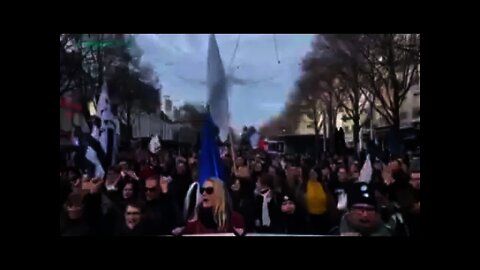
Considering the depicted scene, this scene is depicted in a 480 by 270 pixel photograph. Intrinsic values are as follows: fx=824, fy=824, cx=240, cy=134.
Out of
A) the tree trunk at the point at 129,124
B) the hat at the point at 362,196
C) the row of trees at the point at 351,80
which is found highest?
the row of trees at the point at 351,80

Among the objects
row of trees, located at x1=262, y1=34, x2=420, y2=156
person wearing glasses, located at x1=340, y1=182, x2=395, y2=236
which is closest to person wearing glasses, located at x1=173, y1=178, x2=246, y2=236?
row of trees, located at x1=262, y1=34, x2=420, y2=156

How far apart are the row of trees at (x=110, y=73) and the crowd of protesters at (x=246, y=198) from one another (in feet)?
1.53

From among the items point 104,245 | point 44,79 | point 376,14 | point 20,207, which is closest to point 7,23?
point 44,79

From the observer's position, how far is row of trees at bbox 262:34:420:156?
744 centimetres

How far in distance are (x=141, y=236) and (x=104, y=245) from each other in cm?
35

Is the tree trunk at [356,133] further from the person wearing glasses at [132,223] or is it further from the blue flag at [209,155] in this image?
the person wearing glasses at [132,223]

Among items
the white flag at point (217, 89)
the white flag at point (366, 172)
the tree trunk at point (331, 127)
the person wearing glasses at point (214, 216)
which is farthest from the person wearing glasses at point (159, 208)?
the white flag at point (366, 172)

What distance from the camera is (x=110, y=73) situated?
7.50m

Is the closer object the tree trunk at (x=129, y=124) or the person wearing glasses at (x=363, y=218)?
the person wearing glasses at (x=363, y=218)

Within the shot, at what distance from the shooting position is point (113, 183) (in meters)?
7.46

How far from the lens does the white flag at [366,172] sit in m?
7.43

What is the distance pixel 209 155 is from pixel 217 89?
1.98 feet

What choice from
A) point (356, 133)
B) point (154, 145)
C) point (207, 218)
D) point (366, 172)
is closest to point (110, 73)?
point (154, 145)

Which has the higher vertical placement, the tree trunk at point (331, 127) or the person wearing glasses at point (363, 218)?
the tree trunk at point (331, 127)
